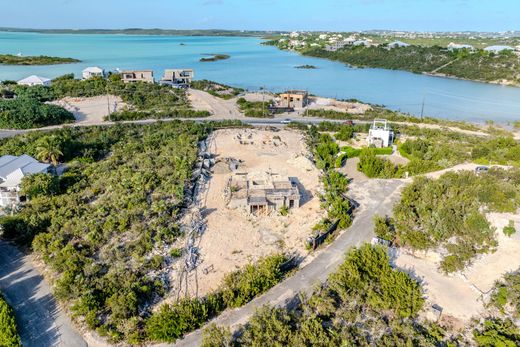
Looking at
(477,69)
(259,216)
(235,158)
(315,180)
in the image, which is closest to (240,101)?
(235,158)

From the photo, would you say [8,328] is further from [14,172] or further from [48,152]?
[48,152]

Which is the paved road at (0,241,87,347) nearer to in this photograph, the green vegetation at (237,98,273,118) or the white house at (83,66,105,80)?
the green vegetation at (237,98,273,118)

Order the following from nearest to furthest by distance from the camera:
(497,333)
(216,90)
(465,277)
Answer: (497,333) < (465,277) < (216,90)

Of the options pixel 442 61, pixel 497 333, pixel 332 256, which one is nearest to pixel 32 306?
pixel 332 256

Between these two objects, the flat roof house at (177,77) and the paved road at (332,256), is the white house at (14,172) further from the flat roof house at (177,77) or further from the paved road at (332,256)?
the flat roof house at (177,77)

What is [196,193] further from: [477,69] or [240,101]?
[477,69]

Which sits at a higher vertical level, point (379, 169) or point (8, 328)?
point (379, 169)

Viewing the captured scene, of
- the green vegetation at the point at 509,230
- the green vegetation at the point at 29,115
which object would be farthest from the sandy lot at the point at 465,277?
the green vegetation at the point at 29,115
